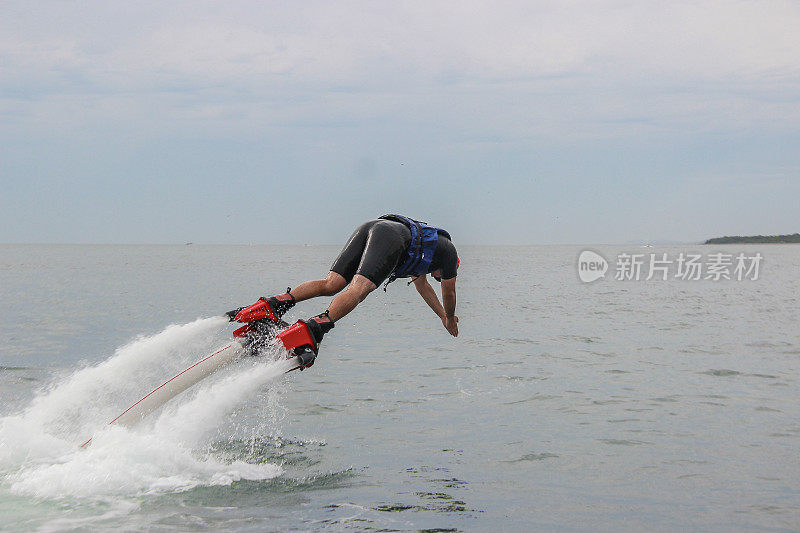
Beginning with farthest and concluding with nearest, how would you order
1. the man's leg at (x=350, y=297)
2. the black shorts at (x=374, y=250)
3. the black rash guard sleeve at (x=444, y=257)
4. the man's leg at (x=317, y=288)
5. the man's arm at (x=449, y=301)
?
the man's arm at (x=449, y=301) → the black rash guard sleeve at (x=444, y=257) → the man's leg at (x=317, y=288) → the black shorts at (x=374, y=250) → the man's leg at (x=350, y=297)

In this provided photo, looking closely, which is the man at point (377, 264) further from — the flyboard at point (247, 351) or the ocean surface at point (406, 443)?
the ocean surface at point (406, 443)

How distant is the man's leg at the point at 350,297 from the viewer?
981cm

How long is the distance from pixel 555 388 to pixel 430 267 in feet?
24.6

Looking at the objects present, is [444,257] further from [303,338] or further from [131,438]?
[131,438]

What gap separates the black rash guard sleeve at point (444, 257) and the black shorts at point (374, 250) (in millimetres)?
603

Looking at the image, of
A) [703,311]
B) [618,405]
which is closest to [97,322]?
[618,405]

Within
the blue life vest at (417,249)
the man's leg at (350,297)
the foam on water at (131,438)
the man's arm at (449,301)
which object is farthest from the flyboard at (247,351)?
the man's arm at (449,301)

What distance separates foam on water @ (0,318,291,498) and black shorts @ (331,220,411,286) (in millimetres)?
1727

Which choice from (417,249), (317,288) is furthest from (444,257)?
(317,288)

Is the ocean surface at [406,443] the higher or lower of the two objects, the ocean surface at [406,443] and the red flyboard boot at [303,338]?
the lower

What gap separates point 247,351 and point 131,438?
6.06 feet

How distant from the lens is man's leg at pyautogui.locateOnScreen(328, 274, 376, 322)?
9812 mm

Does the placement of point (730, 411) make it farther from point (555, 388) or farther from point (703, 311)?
point (703, 311)

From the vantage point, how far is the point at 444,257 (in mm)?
11344
